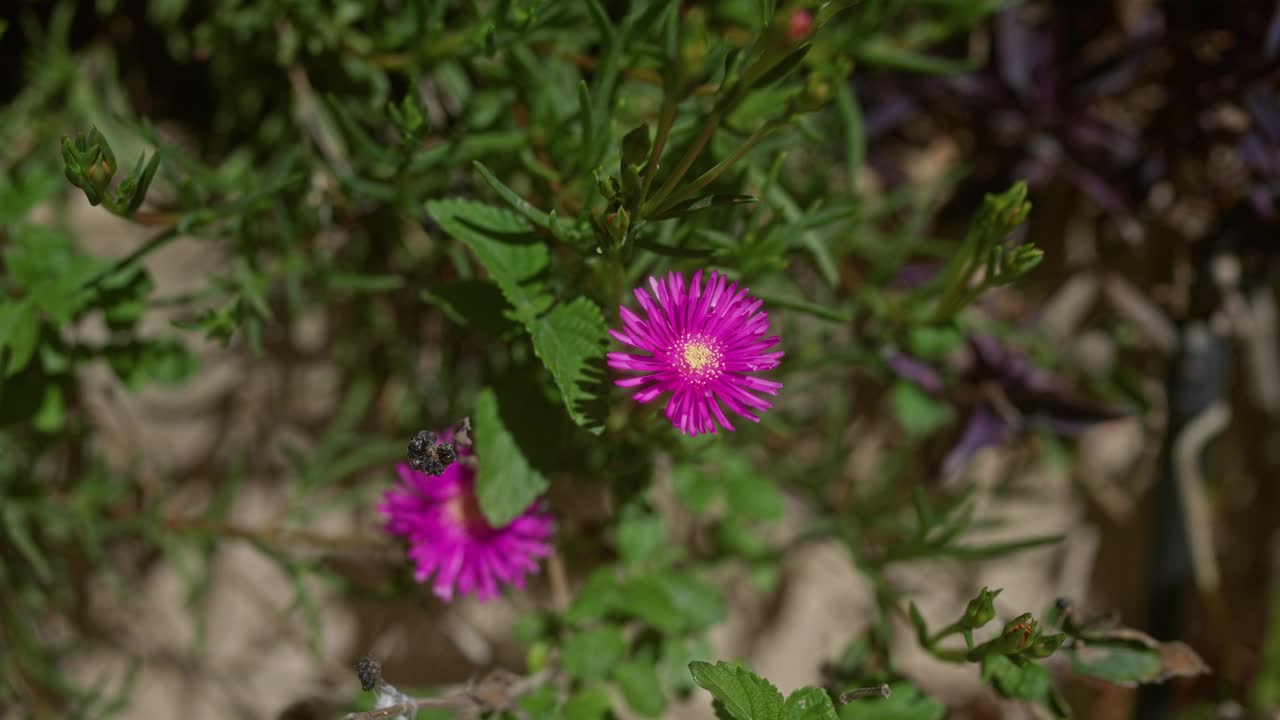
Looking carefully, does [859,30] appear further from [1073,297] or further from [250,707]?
[250,707]

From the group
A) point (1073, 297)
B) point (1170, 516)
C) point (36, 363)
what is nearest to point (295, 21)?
point (36, 363)

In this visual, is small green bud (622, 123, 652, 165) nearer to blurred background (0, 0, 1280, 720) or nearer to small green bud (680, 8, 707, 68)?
small green bud (680, 8, 707, 68)

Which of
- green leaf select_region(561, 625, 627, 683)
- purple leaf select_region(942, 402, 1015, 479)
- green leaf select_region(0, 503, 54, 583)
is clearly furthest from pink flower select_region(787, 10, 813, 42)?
green leaf select_region(0, 503, 54, 583)

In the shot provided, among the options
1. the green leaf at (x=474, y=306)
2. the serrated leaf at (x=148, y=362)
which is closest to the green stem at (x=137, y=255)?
the serrated leaf at (x=148, y=362)

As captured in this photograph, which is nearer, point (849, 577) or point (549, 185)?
point (549, 185)

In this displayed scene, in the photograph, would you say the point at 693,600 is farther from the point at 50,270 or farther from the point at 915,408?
the point at 50,270

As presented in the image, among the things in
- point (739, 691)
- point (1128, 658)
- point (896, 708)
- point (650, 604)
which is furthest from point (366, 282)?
point (1128, 658)

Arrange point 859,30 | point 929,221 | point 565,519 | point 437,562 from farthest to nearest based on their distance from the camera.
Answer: point 929,221
point 565,519
point 859,30
point 437,562

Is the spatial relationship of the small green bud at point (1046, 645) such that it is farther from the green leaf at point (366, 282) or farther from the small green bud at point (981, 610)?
the green leaf at point (366, 282)
